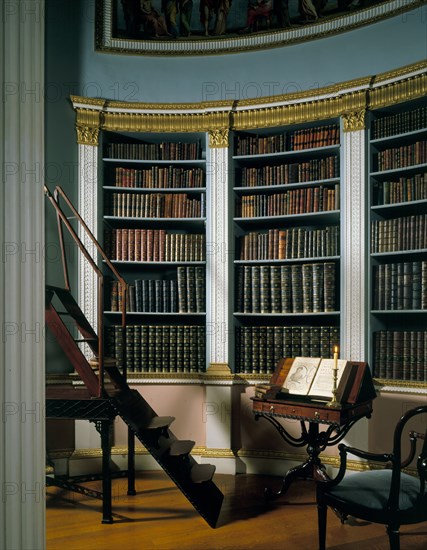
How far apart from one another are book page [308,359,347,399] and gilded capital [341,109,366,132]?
193 cm

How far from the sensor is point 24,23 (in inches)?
49.1

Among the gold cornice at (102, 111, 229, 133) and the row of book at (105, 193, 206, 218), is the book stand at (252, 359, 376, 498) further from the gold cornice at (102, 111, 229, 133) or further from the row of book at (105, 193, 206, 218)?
the gold cornice at (102, 111, 229, 133)

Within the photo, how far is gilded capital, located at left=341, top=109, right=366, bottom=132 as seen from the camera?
4.80 meters

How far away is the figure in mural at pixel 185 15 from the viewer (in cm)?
548

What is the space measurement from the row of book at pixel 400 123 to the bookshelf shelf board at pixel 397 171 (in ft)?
0.94

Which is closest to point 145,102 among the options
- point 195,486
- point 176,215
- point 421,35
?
point 176,215

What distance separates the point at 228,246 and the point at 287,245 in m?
0.52

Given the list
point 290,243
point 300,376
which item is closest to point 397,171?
point 290,243

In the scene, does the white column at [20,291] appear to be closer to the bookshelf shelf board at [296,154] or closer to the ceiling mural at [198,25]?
the bookshelf shelf board at [296,154]

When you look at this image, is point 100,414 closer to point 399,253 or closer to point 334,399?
point 334,399

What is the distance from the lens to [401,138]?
4707mm

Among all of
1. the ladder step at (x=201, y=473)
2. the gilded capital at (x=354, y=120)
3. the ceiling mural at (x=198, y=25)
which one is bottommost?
the ladder step at (x=201, y=473)

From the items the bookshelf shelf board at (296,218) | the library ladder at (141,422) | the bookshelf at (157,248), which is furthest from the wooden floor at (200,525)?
the bookshelf shelf board at (296,218)

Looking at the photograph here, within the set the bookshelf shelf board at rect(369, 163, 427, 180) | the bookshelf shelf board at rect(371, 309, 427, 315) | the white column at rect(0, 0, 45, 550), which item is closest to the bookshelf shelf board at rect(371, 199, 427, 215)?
the bookshelf shelf board at rect(369, 163, 427, 180)
